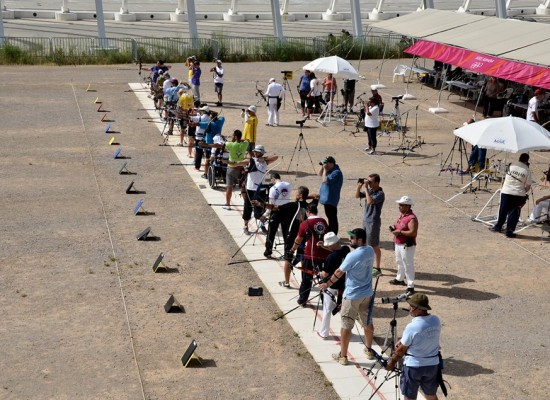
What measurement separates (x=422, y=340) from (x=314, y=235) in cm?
359

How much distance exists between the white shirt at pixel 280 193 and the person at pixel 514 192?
4.36 m

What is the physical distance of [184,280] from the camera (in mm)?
14461

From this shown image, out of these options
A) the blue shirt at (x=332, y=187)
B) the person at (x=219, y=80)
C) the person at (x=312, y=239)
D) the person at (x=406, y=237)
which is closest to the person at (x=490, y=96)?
the person at (x=219, y=80)

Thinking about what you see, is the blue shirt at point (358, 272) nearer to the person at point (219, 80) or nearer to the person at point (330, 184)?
the person at point (330, 184)

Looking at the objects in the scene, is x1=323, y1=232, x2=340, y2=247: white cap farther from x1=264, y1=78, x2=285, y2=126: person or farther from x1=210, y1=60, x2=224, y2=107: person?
x1=210, y1=60, x2=224, y2=107: person

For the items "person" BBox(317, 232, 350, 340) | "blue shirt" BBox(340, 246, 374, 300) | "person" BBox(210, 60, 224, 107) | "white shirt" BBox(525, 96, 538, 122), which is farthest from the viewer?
"person" BBox(210, 60, 224, 107)

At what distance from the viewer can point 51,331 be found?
1243 cm

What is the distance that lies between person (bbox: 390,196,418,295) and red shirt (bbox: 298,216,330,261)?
1.46 metres

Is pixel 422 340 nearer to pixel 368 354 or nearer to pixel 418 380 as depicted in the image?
pixel 418 380

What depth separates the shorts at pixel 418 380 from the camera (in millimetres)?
9758

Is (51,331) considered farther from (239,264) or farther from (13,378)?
(239,264)

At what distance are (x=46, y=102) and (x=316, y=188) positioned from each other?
41.3 ft

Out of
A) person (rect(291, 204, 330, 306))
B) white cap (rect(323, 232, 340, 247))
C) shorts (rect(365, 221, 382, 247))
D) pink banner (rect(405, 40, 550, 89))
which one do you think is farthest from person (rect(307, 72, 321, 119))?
white cap (rect(323, 232, 340, 247))

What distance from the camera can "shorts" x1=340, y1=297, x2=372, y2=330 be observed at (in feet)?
37.6
